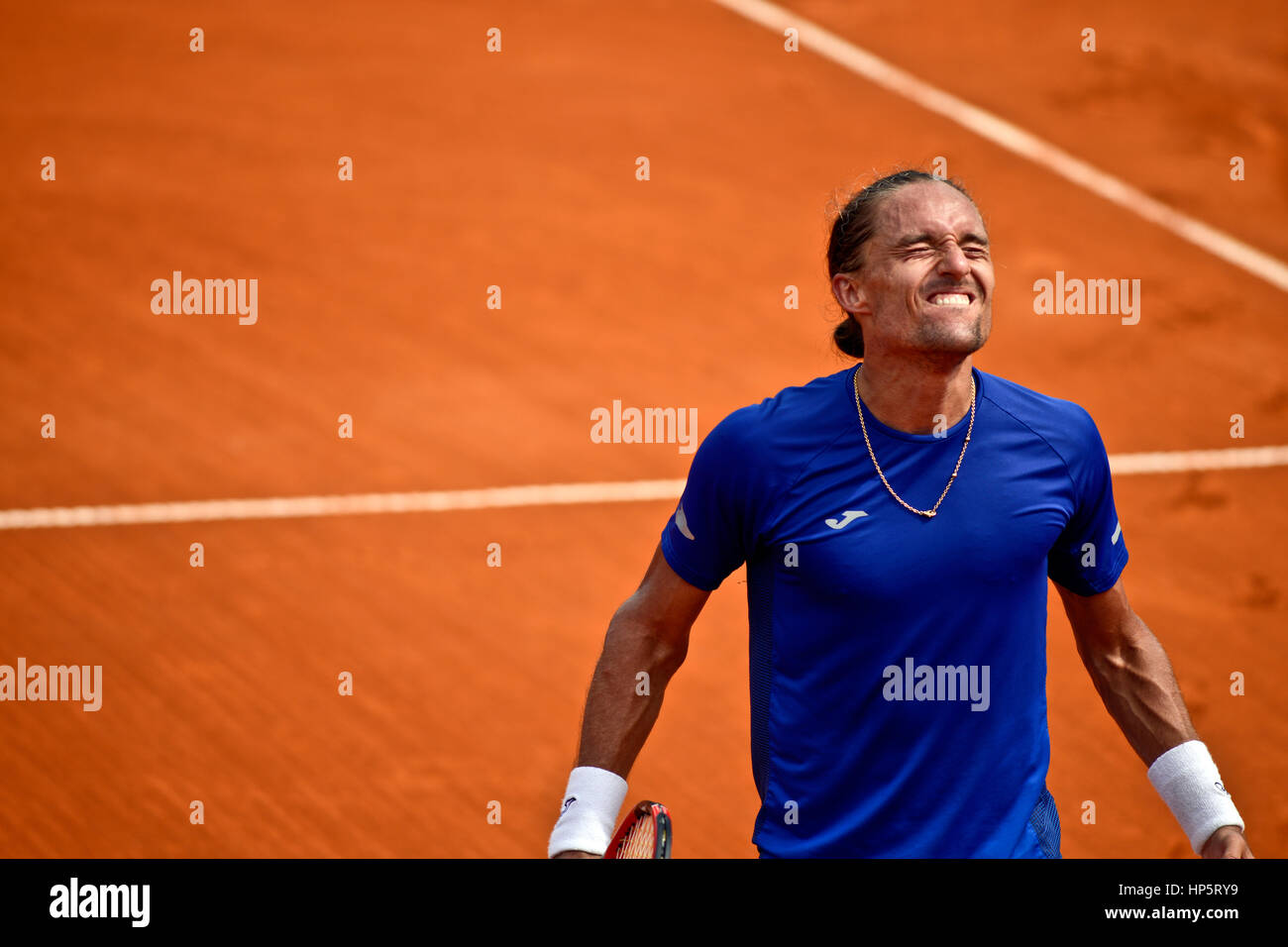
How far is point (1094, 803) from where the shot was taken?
503 cm

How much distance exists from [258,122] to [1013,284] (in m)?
3.21

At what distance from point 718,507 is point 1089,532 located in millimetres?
710

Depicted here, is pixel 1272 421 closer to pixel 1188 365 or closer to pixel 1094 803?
pixel 1188 365

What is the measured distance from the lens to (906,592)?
247 cm

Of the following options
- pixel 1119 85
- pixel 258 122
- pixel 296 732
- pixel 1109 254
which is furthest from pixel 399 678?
pixel 1119 85

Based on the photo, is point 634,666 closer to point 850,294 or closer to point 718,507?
point 718,507

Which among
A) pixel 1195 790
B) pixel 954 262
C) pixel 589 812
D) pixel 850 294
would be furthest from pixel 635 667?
pixel 1195 790

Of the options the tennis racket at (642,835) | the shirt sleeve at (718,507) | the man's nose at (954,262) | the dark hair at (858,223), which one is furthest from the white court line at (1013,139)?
the tennis racket at (642,835)

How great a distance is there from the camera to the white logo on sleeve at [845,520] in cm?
253

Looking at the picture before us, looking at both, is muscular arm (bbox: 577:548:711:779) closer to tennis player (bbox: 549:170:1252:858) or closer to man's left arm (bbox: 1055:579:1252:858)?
tennis player (bbox: 549:170:1252:858)

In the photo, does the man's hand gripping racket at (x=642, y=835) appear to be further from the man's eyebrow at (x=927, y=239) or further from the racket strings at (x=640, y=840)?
the man's eyebrow at (x=927, y=239)

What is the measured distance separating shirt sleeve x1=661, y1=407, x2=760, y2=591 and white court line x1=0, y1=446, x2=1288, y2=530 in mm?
2843

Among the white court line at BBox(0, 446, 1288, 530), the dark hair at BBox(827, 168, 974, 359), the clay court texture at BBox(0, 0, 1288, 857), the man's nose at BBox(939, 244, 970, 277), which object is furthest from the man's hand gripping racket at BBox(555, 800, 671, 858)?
the white court line at BBox(0, 446, 1288, 530)
